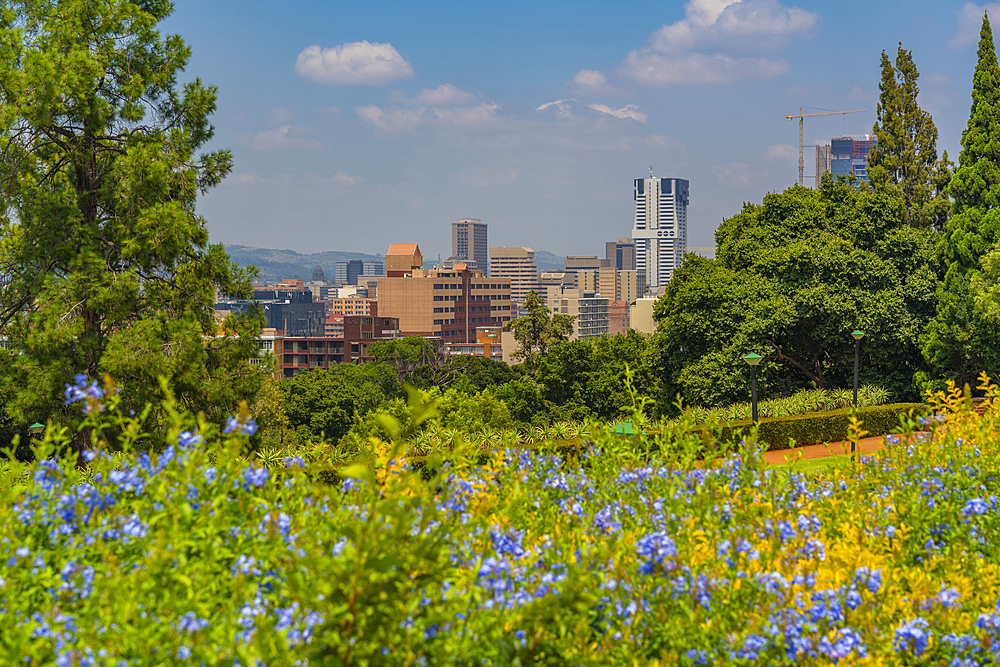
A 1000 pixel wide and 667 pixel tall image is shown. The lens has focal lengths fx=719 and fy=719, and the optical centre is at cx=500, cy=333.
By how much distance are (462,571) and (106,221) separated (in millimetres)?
15117

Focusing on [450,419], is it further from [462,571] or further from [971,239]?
[462,571]

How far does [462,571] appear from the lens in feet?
10.5

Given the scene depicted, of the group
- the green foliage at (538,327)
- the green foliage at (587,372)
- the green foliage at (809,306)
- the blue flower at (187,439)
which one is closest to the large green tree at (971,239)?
the green foliage at (809,306)

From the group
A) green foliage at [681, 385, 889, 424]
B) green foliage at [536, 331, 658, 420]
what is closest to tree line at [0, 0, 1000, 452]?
green foliage at [681, 385, 889, 424]

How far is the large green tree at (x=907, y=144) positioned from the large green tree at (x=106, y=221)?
27.4 meters

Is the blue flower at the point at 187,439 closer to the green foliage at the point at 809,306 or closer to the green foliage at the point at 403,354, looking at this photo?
the green foliage at the point at 809,306

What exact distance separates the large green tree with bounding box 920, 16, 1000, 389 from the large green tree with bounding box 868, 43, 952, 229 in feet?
31.0

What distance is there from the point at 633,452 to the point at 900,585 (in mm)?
2040

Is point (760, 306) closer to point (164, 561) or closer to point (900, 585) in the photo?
point (900, 585)

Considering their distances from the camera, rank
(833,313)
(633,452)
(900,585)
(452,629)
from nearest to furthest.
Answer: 1. (452,629)
2. (900,585)
3. (633,452)
4. (833,313)

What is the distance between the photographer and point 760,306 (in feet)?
71.3

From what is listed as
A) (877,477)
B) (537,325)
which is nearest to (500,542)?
(877,477)

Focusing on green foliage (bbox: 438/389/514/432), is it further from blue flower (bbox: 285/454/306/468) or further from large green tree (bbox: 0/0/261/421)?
blue flower (bbox: 285/454/306/468)

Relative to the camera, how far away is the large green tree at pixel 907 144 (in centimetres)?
3070
